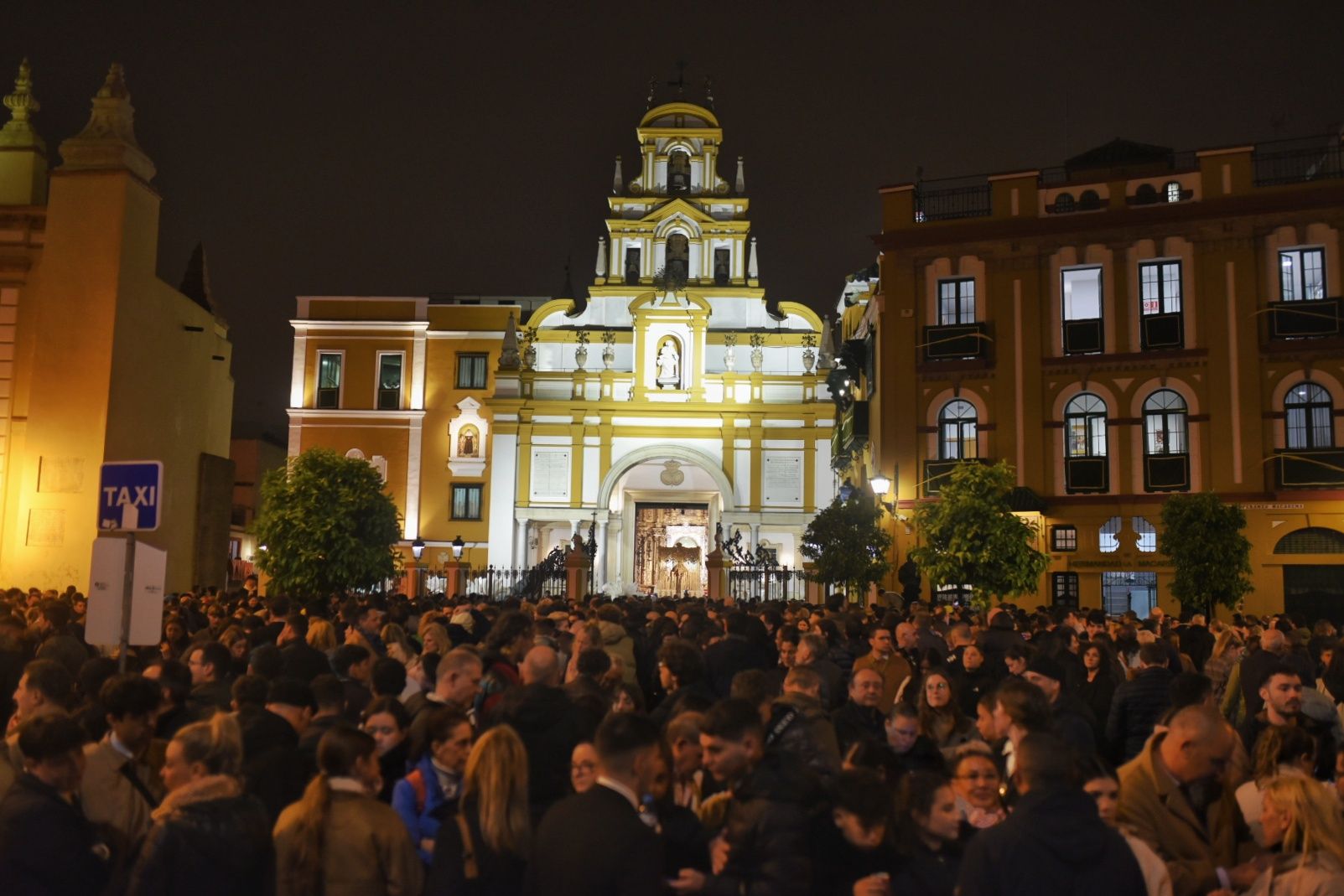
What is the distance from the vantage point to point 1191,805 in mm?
5840

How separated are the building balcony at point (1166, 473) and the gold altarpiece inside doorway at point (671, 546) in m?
20.9

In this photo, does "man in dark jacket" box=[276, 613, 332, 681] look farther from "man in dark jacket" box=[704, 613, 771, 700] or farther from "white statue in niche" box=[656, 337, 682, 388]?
"white statue in niche" box=[656, 337, 682, 388]

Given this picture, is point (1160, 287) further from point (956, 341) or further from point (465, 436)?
point (465, 436)

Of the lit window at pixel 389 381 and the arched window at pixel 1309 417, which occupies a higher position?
the lit window at pixel 389 381

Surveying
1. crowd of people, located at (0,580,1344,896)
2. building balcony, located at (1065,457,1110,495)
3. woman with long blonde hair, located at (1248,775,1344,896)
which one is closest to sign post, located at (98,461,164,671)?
crowd of people, located at (0,580,1344,896)

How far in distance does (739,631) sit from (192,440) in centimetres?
2284

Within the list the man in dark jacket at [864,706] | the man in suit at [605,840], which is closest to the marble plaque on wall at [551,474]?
the man in dark jacket at [864,706]

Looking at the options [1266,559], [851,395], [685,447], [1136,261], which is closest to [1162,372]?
[1136,261]

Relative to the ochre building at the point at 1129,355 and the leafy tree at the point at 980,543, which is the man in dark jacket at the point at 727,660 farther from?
the ochre building at the point at 1129,355

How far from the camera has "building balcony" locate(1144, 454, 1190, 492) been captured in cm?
3005

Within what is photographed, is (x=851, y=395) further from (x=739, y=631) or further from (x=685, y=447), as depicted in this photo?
(x=739, y=631)

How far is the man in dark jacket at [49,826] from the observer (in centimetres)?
498

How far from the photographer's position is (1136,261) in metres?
31.1

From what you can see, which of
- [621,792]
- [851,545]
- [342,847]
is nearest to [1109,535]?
[851,545]
